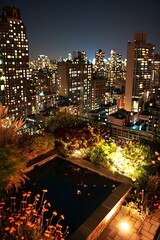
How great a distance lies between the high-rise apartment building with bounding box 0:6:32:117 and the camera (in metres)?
49.2

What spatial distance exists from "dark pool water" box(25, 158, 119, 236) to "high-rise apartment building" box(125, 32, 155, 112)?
6225cm

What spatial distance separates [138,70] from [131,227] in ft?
213

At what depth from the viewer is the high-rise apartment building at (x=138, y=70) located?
62.5 meters

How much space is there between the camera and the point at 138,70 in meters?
63.2

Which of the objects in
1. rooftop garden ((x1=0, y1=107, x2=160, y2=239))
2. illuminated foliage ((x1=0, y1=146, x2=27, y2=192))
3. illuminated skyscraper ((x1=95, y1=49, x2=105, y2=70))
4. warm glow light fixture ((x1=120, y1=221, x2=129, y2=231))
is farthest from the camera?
illuminated skyscraper ((x1=95, y1=49, x2=105, y2=70))

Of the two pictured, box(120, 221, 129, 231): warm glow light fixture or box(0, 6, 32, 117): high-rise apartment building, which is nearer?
box(120, 221, 129, 231): warm glow light fixture

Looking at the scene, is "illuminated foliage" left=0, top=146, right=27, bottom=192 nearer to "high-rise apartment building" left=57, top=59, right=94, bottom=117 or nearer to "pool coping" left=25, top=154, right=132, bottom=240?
"pool coping" left=25, top=154, right=132, bottom=240

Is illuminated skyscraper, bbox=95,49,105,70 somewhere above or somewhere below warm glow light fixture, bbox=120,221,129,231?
above

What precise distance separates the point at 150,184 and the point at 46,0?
55.9 ft

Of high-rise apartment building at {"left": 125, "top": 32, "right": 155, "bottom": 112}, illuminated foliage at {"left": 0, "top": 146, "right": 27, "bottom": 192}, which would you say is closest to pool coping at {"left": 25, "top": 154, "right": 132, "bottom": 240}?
illuminated foliage at {"left": 0, "top": 146, "right": 27, "bottom": 192}

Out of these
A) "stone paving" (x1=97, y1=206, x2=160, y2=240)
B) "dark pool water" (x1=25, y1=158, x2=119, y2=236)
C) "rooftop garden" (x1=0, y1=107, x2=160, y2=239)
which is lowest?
"stone paving" (x1=97, y1=206, x2=160, y2=240)

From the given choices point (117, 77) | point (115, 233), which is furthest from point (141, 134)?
point (117, 77)

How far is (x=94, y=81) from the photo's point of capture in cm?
7131

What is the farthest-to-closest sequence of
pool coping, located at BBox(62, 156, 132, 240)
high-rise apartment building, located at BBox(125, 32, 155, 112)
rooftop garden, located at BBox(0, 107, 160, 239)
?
high-rise apartment building, located at BBox(125, 32, 155, 112), rooftop garden, located at BBox(0, 107, 160, 239), pool coping, located at BBox(62, 156, 132, 240)
